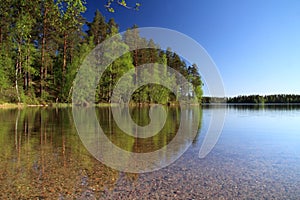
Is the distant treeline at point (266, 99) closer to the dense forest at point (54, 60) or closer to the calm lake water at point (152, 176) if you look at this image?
the dense forest at point (54, 60)

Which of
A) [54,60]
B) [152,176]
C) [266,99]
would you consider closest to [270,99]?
[266,99]

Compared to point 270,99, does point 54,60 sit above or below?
above

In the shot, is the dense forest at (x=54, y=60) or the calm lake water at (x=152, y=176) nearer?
the calm lake water at (x=152, y=176)

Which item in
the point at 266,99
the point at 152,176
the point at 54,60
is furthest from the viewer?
the point at 266,99

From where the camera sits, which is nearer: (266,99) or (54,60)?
(54,60)

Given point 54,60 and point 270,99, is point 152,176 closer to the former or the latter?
point 54,60

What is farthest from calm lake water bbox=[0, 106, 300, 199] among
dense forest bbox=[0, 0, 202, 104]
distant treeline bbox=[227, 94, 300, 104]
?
distant treeline bbox=[227, 94, 300, 104]

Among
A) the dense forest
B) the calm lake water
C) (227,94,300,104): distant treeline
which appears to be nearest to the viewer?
the calm lake water

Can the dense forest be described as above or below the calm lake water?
above

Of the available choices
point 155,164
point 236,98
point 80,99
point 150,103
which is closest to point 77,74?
point 80,99

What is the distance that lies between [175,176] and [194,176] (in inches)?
14.8

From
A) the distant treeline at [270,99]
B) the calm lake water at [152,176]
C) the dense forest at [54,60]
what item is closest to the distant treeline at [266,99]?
the distant treeline at [270,99]

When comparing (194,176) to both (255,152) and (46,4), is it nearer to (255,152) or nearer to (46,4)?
(255,152)

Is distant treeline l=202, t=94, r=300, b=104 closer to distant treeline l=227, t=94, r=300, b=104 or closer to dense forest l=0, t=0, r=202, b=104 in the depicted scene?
distant treeline l=227, t=94, r=300, b=104
